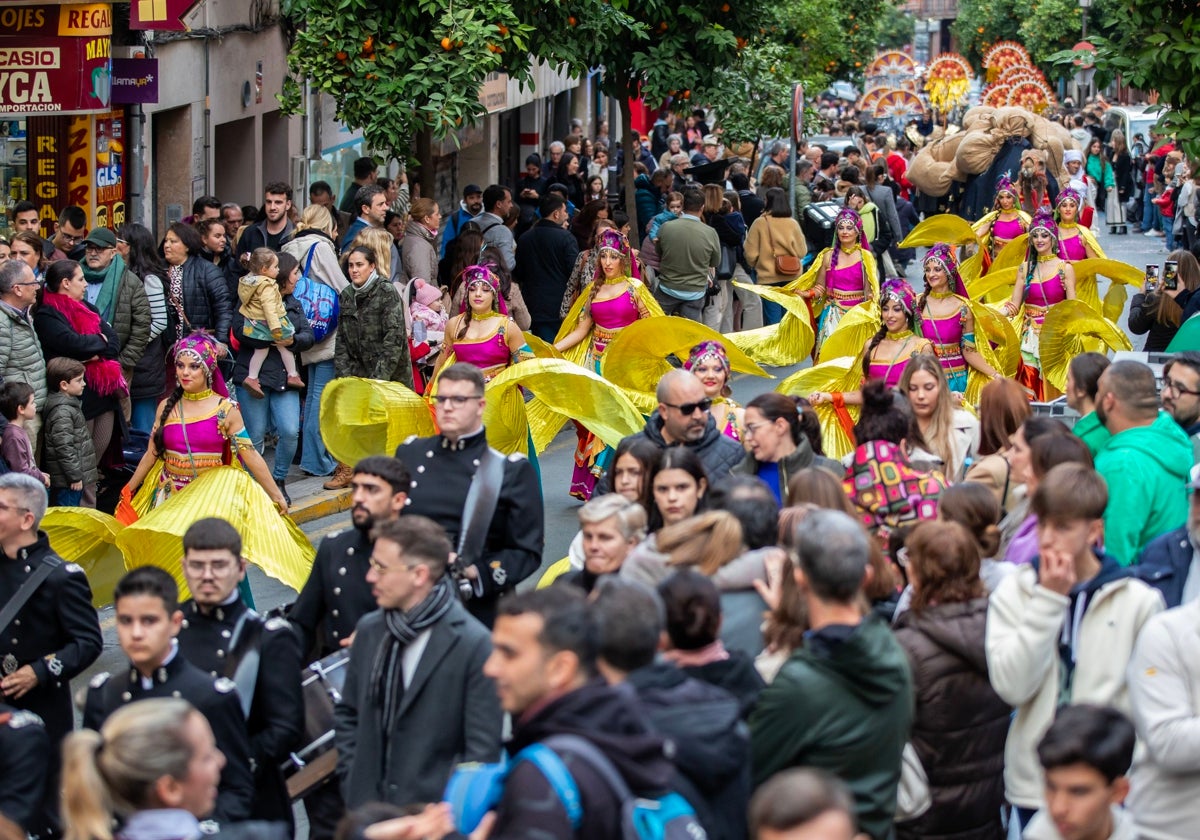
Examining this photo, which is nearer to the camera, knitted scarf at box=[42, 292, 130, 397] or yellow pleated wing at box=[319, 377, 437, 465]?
yellow pleated wing at box=[319, 377, 437, 465]

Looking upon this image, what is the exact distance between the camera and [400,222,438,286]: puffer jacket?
1504cm

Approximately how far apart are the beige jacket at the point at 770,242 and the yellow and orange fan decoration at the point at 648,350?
23.2 feet

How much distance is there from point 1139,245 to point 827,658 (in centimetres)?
2754

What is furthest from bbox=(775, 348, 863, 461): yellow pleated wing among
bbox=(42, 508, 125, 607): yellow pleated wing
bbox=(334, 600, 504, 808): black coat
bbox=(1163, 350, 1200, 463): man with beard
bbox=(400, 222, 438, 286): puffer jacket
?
bbox=(334, 600, 504, 808): black coat

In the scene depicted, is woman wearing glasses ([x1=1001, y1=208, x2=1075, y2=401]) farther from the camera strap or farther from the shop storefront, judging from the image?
the camera strap

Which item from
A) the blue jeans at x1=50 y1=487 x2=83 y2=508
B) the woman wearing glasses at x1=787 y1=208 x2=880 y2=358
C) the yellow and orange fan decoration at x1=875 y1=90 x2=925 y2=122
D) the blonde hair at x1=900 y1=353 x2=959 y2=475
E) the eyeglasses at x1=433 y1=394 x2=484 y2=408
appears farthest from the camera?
the yellow and orange fan decoration at x1=875 y1=90 x2=925 y2=122

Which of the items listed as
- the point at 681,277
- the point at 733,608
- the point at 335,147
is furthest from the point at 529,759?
the point at 335,147

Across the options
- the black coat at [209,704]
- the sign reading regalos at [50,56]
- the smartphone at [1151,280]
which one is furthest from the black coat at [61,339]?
the smartphone at [1151,280]

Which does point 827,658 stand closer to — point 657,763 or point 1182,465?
point 657,763

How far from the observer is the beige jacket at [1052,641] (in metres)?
5.44

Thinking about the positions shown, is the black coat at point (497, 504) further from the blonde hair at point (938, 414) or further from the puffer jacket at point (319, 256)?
the puffer jacket at point (319, 256)

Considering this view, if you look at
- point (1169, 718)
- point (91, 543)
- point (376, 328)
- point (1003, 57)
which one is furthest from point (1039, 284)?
point (1003, 57)

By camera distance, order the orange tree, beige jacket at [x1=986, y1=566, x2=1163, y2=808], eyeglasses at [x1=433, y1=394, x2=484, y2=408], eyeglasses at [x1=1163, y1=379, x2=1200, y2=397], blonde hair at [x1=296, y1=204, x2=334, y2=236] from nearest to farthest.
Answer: beige jacket at [x1=986, y1=566, x2=1163, y2=808] < eyeglasses at [x1=433, y1=394, x2=484, y2=408] < eyeglasses at [x1=1163, y1=379, x2=1200, y2=397] < blonde hair at [x1=296, y1=204, x2=334, y2=236] < the orange tree

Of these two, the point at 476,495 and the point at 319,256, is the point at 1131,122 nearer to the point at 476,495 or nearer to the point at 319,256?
the point at 319,256
